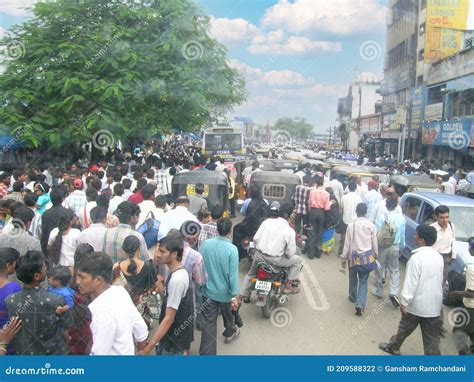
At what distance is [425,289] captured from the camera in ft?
14.8

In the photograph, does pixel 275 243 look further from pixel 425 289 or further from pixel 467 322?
pixel 467 322

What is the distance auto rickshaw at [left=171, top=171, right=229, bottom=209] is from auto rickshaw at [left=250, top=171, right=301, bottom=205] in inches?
57.7

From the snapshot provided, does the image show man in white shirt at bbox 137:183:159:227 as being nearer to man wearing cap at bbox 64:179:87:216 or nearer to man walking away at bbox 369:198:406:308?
man wearing cap at bbox 64:179:87:216

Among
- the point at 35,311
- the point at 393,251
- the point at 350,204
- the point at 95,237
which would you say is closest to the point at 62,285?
the point at 35,311

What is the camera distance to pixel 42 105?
12648 mm

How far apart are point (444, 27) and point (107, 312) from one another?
27880 mm

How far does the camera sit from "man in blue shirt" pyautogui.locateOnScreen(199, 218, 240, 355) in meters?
4.52

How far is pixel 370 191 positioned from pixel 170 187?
13.8ft

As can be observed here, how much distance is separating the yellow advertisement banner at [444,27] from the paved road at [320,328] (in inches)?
812

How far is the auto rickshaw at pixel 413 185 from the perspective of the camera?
1064cm

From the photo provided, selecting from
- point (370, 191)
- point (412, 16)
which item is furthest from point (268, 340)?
point (412, 16)

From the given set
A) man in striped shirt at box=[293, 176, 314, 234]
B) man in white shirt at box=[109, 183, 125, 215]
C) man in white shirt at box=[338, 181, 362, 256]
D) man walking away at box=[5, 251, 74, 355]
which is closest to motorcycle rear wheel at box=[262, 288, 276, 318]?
man in white shirt at box=[109, 183, 125, 215]
